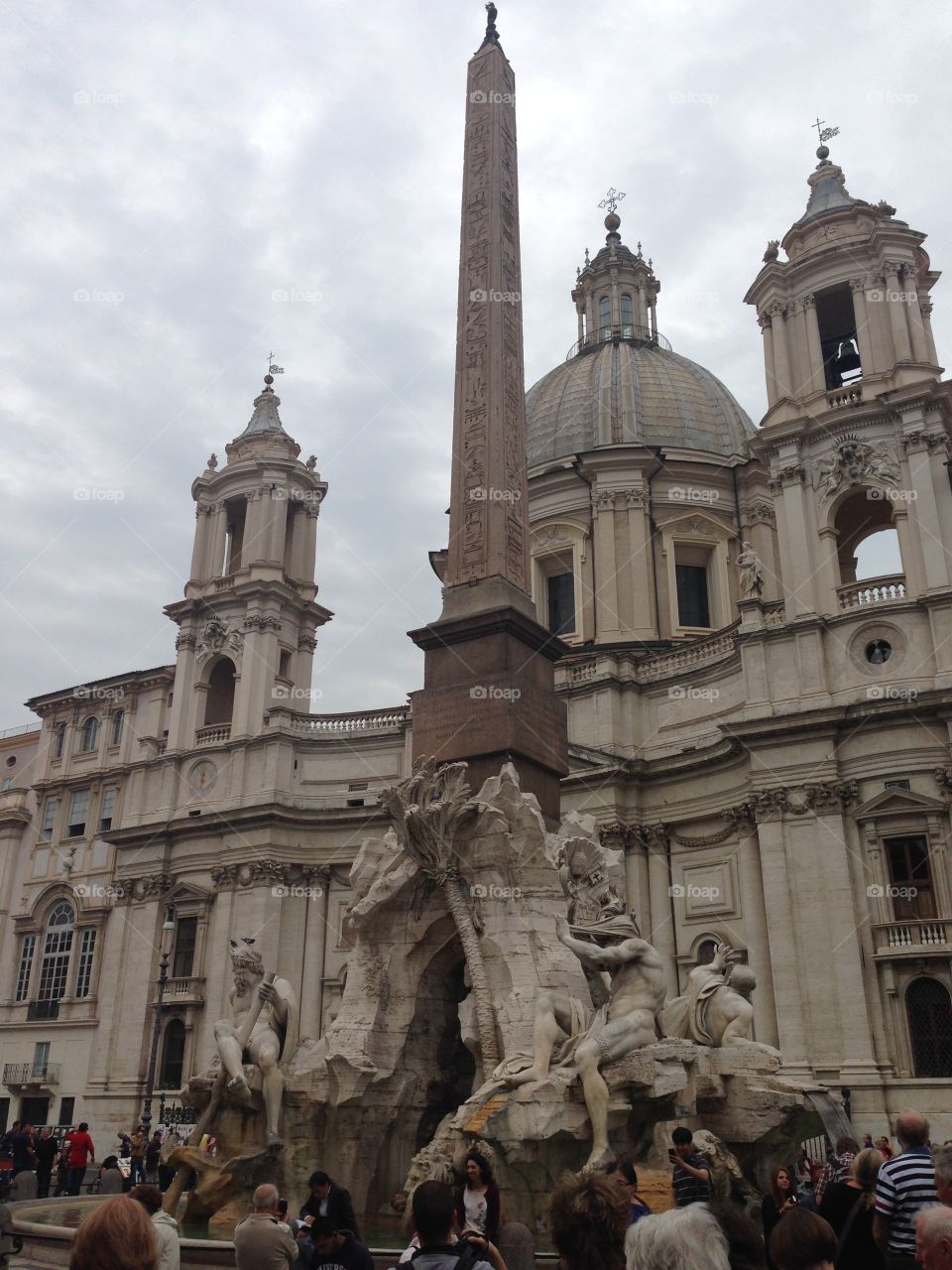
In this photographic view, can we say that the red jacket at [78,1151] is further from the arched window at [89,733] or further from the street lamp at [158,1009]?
the arched window at [89,733]

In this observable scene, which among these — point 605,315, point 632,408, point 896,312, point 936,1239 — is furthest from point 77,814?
point 936,1239

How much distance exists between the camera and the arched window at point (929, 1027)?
79.6 feet

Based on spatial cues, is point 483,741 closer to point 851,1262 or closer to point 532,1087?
point 532,1087

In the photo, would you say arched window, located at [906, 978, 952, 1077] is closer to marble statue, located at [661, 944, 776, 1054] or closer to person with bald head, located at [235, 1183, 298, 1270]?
marble statue, located at [661, 944, 776, 1054]

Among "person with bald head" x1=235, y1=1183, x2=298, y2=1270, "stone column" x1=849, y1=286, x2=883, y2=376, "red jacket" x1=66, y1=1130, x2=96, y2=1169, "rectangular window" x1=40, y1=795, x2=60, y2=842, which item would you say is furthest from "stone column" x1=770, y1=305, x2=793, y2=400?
"rectangular window" x1=40, y1=795, x2=60, y2=842

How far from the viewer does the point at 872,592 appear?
93.9 feet

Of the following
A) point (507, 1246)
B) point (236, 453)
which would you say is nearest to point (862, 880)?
point (507, 1246)

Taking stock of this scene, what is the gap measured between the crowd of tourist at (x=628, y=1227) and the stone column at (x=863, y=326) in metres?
27.5

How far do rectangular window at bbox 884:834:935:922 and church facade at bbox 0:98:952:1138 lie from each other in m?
0.07

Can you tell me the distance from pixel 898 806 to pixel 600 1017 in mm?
17151

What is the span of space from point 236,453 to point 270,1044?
111 ft

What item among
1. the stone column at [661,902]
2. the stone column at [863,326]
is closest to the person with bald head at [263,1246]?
the stone column at [661,902]

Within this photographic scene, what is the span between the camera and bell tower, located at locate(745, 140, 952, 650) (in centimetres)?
2856

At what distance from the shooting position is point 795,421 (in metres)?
30.9
